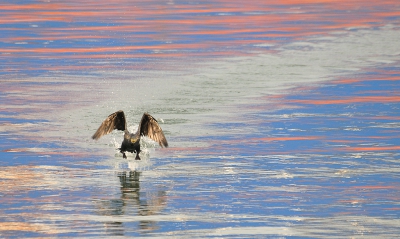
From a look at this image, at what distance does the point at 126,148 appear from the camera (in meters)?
14.9

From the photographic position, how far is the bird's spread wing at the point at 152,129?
49.9 ft

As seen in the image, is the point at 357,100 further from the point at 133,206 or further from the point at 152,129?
the point at 133,206

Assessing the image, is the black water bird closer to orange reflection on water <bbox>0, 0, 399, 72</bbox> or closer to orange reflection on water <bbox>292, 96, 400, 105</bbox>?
orange reflection on water <bbox>292, 96, 400, 105</bbox>

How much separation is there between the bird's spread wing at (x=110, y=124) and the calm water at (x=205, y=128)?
20 centimetres

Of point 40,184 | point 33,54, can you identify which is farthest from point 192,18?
point 40,184

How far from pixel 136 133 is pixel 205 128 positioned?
6.68ft

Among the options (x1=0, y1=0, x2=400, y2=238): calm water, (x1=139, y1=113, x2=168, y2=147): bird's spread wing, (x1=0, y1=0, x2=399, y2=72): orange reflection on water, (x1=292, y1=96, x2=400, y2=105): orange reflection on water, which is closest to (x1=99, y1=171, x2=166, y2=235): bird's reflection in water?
(x1=0, y1=0, x2=400, y2=238): calm water

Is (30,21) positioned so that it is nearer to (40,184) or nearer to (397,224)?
(40,184)

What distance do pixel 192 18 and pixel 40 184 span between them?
21611mm

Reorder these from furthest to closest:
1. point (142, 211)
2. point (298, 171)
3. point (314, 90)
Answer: point (314, 90) → point (298, 171) → point (142, 211)

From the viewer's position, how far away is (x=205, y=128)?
1691 cm

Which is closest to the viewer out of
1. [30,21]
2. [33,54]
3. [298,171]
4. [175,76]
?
[298,171]

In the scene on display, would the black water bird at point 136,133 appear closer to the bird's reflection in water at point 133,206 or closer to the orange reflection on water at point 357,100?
the bird's reflection in water at point 133,206

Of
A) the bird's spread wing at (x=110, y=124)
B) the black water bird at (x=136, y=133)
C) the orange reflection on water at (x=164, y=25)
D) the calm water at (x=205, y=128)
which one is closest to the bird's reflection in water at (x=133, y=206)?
the calm water at (x=205, y=128)
